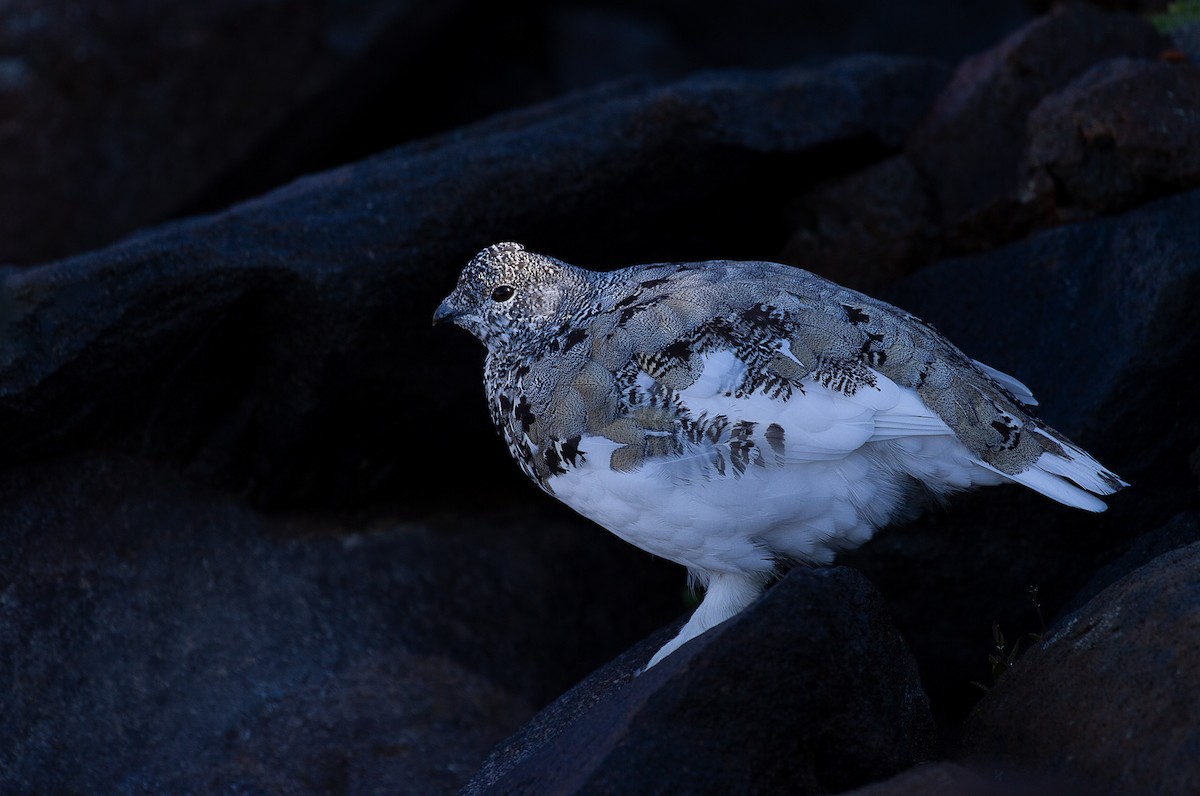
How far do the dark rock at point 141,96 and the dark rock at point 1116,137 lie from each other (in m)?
4.08

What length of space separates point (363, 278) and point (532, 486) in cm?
145

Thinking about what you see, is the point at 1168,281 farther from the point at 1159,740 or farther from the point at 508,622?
the point at 508,622

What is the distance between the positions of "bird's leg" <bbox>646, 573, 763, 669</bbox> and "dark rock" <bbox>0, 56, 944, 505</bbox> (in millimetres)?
1433

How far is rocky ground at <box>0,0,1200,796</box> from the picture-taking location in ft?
8.91

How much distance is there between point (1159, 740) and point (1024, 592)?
1505mm

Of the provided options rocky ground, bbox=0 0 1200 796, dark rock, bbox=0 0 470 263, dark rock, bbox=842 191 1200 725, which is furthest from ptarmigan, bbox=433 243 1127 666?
dark rock, bbox=0 0 470 263

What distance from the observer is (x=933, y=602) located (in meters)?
3.82

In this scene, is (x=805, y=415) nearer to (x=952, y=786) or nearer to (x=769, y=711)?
(x=769, y=711)

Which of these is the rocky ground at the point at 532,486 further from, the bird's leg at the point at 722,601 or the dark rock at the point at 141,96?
the dark rock at the point at 141,96

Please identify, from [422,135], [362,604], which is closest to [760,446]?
[362,604]

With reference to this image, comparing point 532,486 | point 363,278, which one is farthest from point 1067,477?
point 532,486

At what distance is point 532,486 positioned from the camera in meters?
4.93

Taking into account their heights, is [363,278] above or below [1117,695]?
above

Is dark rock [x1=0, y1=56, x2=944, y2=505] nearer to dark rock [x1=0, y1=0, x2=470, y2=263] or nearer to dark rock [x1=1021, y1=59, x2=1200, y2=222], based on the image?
dark rock [x1=1021, y1=59, x2=1200, y2=222]
